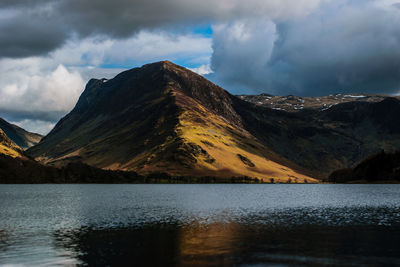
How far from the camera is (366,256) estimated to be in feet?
183

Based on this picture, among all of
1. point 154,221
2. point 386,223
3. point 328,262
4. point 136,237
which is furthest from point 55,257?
point 386,223

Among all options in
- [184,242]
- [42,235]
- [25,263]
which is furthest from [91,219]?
[25,263]

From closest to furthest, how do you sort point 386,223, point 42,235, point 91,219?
point 42,235
point 386,223
point 91,219

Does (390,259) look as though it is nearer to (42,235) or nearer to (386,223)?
(386,223)

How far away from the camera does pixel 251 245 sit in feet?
207

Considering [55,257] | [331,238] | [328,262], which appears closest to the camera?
[328,262]

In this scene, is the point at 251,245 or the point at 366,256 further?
the point at 251,245

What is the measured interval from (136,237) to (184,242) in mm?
10547

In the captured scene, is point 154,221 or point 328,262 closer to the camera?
point 328,262

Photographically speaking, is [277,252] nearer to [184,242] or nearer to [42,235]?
[184,242]

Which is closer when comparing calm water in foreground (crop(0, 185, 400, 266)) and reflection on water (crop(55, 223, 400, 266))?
reflection on water (crop(55, 223, 400, 266))

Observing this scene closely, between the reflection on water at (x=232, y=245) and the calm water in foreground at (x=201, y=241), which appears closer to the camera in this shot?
the reflection on water at (x=232, y=245)

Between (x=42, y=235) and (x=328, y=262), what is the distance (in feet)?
171

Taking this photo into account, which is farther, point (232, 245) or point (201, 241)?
point (201, 241)
